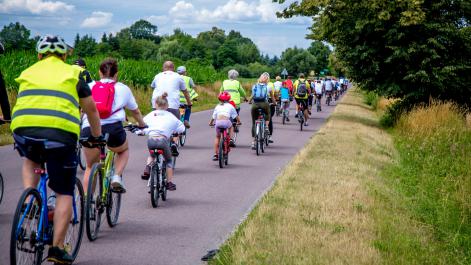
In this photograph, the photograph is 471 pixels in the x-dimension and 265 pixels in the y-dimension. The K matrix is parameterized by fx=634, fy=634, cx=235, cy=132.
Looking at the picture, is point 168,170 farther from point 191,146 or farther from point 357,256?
point 191,146

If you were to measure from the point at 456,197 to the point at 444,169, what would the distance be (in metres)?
3.48

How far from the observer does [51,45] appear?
5.06 meters

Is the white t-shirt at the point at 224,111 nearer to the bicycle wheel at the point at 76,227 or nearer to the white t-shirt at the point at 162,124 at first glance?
the white t-shirt at the point at 162,124

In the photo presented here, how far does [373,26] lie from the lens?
23.7 metres

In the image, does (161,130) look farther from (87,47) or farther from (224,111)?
(87,47)

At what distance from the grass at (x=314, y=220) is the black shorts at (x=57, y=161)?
165 centimetres

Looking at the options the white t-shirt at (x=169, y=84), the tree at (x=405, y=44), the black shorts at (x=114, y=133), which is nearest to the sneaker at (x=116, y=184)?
the black shorts at (x=114, y=133)

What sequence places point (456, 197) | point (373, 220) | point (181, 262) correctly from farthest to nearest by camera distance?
point (456, 197)
point (373, 220)
point (181, 262)

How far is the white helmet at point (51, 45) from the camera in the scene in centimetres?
505

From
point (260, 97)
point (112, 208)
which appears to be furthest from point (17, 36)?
point (112, 208)

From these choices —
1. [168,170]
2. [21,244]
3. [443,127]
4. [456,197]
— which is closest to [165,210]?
[168,170]

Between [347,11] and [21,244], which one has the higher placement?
[347,11]

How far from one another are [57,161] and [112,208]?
8.13ft

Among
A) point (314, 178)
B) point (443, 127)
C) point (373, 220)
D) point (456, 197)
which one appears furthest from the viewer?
point (443, 127)
